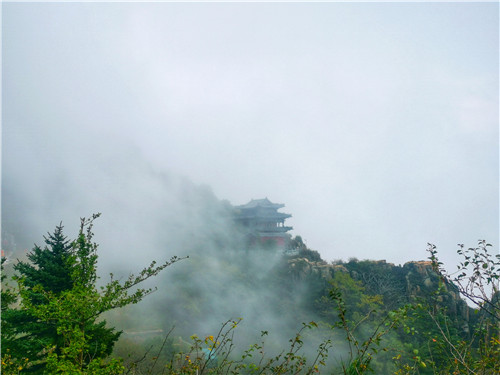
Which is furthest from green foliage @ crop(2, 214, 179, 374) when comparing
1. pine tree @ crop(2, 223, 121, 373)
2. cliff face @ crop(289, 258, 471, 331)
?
cliff face @ crop(289, 258, 471, 331)

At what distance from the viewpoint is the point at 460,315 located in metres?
20.4

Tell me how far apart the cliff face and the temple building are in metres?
7.80

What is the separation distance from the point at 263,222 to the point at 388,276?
15.6m

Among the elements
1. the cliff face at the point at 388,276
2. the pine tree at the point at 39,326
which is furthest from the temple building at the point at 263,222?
the pine tree at the point at 39,326

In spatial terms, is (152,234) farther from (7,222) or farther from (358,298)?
(358,298)

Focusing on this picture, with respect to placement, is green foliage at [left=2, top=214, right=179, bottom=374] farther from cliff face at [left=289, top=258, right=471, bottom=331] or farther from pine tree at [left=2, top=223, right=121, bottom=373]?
cliff face at [left=289, top=258, right=471, bottom=331]

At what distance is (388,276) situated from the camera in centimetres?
2438

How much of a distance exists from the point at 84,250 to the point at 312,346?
55.2ft

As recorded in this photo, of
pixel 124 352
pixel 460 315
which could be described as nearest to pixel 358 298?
pixel 460 315

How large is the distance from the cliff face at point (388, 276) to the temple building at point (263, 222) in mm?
7805

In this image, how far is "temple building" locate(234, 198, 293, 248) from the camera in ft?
112

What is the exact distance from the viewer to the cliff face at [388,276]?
2262cm

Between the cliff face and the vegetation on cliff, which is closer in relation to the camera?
the vegetation on cliff

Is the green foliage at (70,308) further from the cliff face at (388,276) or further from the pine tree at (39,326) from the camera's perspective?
the cliff face at (388,276)
